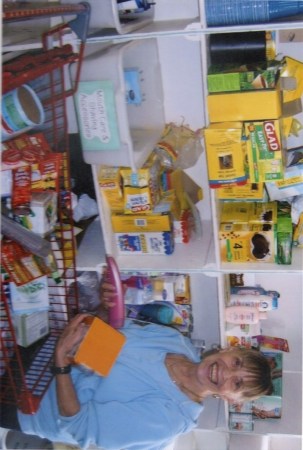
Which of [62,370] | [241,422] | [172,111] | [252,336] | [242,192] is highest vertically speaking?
[172,111]

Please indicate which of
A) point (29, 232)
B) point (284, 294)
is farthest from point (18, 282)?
point (284, 294)

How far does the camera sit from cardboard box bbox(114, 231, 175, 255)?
6.90 ft

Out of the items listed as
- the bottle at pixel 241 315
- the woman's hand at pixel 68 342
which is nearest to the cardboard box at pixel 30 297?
the woman's hand at pixel 68 342

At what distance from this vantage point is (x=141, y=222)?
2.05 m

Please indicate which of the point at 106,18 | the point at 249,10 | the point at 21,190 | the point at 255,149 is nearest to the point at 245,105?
the point at 255,149

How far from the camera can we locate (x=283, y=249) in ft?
6.46

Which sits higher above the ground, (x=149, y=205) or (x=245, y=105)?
(x=245, y=105)

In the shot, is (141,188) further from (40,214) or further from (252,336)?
(252,336)

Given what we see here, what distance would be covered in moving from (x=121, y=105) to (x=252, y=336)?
1.29 meters

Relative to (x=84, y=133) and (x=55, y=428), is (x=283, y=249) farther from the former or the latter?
(x=55, y=428)

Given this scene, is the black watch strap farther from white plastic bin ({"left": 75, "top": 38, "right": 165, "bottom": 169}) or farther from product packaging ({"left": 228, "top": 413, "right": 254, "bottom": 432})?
product packaging ({"left": 228, "top": 413, "right": 254, "bottom": 432})

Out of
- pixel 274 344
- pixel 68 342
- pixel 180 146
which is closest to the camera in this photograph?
pixel 68 342

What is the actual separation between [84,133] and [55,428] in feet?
3.52

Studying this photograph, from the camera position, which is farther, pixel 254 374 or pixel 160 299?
pixel 160 299
